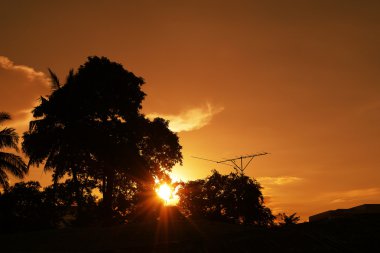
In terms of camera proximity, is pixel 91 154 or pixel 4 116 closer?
pixel 4 116

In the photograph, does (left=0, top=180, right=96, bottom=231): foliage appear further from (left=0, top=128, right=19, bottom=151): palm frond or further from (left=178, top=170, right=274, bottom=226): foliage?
(left=178, top=170, right=274, bottom=226): foliage

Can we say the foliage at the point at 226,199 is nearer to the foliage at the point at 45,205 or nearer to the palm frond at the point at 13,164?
the foliage at the point at 45,205

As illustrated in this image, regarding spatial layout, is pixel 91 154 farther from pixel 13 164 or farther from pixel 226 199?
pixel 226 199

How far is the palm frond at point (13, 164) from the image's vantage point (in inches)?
1105

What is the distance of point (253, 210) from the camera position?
57.8m

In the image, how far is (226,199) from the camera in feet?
196

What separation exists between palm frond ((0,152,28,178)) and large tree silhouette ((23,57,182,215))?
1114 mm

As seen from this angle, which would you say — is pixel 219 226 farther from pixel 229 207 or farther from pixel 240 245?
pixel 229 207

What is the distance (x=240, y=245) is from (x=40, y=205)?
28884 millimetres

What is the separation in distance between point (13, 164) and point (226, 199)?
3782 centimetres

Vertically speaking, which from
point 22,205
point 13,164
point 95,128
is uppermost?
point 95,128

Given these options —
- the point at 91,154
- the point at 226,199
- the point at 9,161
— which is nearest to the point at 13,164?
the point at 9,161

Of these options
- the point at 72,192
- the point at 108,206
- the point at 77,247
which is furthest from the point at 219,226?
the point at 72,192

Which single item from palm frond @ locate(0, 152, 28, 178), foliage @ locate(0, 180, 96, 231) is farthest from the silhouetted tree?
palm frond @ locate(0, 152, 28, 178)
